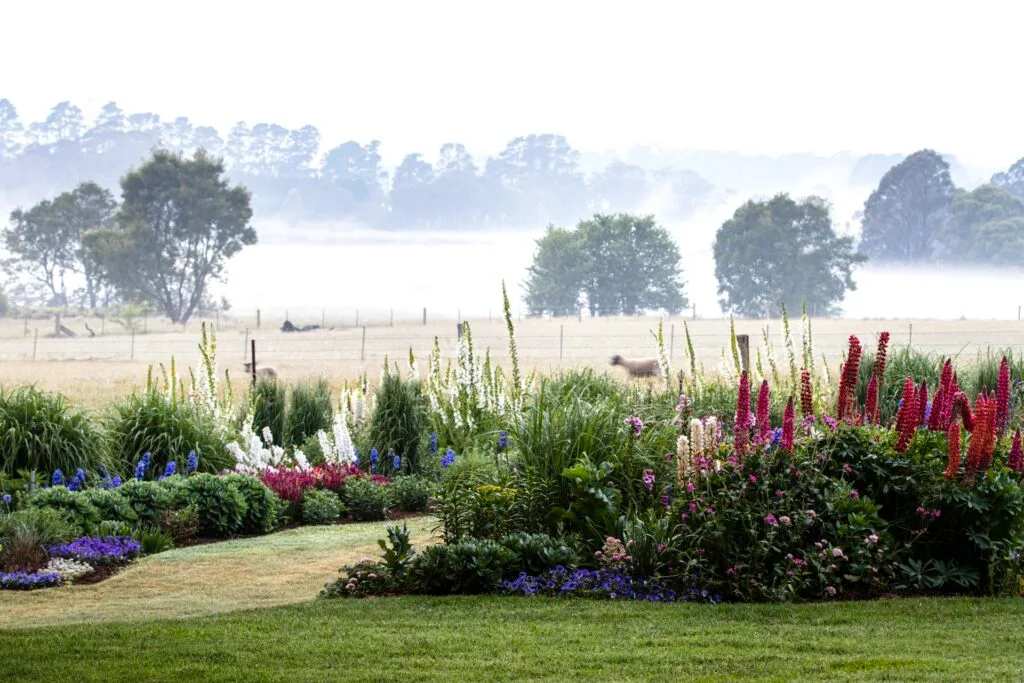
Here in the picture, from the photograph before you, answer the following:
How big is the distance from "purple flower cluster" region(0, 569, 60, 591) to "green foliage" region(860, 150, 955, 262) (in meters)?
56.9

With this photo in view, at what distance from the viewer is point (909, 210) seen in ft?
198

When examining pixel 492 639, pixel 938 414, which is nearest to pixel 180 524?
pixel 492 639

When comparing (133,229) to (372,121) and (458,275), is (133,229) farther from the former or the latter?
→ (372,121)

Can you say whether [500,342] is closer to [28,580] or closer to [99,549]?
[99,549]

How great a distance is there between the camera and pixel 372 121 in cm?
9250

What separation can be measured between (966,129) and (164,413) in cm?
6869

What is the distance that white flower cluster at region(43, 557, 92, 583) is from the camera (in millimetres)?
6941

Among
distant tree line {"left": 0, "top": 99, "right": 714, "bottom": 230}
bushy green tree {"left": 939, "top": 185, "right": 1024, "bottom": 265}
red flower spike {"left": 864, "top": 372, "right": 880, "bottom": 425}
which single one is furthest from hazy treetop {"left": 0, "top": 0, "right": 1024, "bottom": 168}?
red flower spike {"left": 864, "top": 372, "right": 880, "bottom": 425}

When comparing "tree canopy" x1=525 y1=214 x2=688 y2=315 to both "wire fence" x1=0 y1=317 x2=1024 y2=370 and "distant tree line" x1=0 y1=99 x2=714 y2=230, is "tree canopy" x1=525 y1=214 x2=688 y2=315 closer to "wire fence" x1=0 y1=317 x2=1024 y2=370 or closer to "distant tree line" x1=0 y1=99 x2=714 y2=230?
"wire fence" x1=0 y1=317 x2=1024 y2=370

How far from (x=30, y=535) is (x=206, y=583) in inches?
48.2

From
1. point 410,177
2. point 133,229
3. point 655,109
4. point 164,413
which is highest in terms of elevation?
point 655,109

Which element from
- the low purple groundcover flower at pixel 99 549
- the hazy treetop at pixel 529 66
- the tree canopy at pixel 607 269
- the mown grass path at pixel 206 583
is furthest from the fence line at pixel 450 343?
the low purple groundcover flower at pixel 99 549

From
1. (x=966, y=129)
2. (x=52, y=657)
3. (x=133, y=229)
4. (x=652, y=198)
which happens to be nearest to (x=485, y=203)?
(x=652, y=198)

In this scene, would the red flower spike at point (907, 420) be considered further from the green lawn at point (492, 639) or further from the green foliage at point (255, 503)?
the green foliage at point (255, 503)
